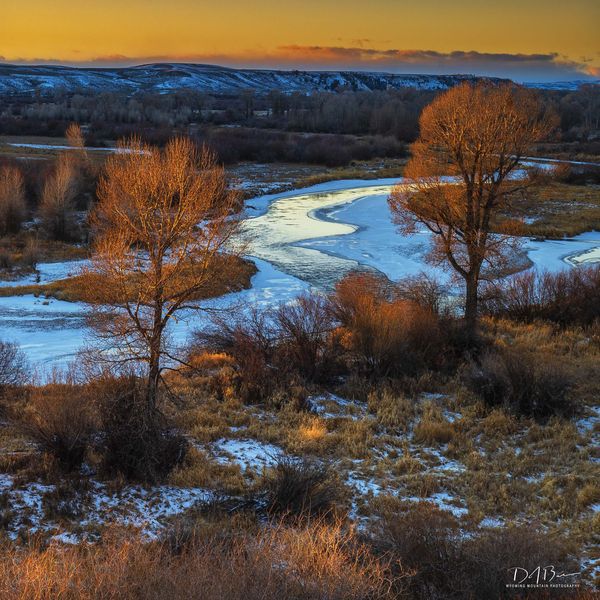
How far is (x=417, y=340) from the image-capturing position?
53.5 feet

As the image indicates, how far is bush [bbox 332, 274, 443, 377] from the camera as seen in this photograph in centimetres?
1487

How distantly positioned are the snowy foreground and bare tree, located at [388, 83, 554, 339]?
6.13m

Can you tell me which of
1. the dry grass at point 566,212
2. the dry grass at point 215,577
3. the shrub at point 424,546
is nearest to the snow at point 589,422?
the shrub at point 424,546

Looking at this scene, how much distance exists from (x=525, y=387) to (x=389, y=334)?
3497 millimetres

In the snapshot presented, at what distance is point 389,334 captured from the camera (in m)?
14.8

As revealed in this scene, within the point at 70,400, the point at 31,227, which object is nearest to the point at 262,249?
the point at 31,227

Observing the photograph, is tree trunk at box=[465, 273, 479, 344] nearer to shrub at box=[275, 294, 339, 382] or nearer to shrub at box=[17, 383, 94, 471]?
shrub at box=[275, 294, 339, 382]

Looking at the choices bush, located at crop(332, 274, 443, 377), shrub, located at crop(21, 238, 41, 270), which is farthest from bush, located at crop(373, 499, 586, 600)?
shrub, located at crop(21, 238, 41, 270)

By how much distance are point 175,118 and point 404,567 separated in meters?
92.3

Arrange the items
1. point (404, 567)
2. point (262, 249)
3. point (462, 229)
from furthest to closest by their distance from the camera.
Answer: point (262, 249)
point (462, 229)
point (404, 567)

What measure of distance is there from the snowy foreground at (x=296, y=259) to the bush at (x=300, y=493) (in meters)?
7.63

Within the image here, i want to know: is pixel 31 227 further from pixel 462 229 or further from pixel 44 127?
pixel 44 127

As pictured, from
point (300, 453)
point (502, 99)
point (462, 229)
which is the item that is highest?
point (502, 99)

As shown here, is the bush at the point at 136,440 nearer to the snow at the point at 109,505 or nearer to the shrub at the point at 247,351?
the snow at the point at 109,505
